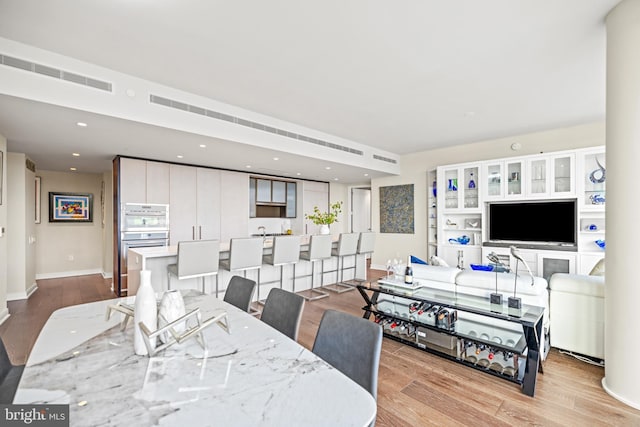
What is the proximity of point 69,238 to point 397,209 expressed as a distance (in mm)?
7524

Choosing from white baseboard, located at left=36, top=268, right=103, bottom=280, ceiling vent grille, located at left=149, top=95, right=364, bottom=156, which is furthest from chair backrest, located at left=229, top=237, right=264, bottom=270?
white baseboard, located at left=36, top=268, right=103, bottom=280

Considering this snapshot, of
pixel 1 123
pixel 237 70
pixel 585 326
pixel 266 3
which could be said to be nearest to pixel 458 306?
pixel 585 326

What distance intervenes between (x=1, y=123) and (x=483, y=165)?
6924 mm

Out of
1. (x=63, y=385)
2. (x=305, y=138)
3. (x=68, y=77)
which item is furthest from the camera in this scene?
(x=305, y=138)

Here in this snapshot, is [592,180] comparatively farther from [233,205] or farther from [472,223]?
[233,205]

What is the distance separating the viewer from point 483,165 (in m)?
5.48

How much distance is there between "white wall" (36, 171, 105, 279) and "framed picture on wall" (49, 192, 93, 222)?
8cm

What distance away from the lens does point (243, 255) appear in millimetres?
3699

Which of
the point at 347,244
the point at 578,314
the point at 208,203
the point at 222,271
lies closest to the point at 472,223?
the point at 347,244

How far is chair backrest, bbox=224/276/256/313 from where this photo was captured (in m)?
1.99

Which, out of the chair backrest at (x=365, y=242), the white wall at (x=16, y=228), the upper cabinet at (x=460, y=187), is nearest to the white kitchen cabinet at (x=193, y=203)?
the white wall at (x=16, y=228)

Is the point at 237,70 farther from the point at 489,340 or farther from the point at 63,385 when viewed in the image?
the point at 489,340

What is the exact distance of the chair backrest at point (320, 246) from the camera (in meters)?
4.55

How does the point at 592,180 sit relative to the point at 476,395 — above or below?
above
